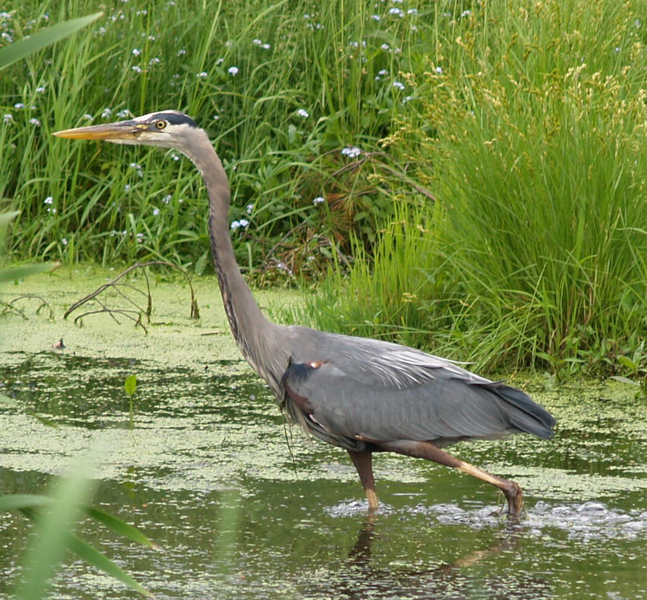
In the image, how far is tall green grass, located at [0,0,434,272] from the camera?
705 centimetres

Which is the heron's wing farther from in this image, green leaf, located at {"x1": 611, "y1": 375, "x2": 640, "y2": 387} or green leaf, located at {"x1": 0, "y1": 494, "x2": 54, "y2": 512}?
green leaf, located at {"x1": 0, "y1": 494, "x2": 54, "y2": 512}

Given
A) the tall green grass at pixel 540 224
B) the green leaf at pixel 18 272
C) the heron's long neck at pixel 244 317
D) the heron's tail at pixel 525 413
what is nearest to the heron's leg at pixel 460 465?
the heron's tail at pixel 525 413

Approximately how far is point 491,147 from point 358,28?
279 cm


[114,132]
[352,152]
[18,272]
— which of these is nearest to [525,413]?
[114,132]

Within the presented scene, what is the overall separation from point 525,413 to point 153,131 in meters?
1.61

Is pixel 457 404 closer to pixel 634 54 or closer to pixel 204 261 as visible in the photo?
pixel 634 54

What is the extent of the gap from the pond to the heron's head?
107 cm

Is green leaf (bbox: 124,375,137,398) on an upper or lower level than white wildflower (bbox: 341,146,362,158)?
lower

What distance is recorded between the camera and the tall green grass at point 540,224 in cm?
485

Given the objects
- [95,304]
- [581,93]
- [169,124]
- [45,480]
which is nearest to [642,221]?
[581,93]

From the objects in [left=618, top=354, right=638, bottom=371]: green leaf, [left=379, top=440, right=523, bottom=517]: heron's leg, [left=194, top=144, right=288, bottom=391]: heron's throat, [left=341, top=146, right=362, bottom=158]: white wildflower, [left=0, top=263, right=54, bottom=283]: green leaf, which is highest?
[left=341, top=146, right=362, bottom=158]: white wildflower

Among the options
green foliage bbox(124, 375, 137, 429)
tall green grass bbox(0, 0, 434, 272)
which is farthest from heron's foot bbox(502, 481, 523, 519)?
tall green grass bbox(0, 0, 434, 272)

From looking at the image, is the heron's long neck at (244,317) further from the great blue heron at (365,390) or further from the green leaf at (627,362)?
the green leaf at (627,362)

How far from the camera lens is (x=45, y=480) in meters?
3.88
